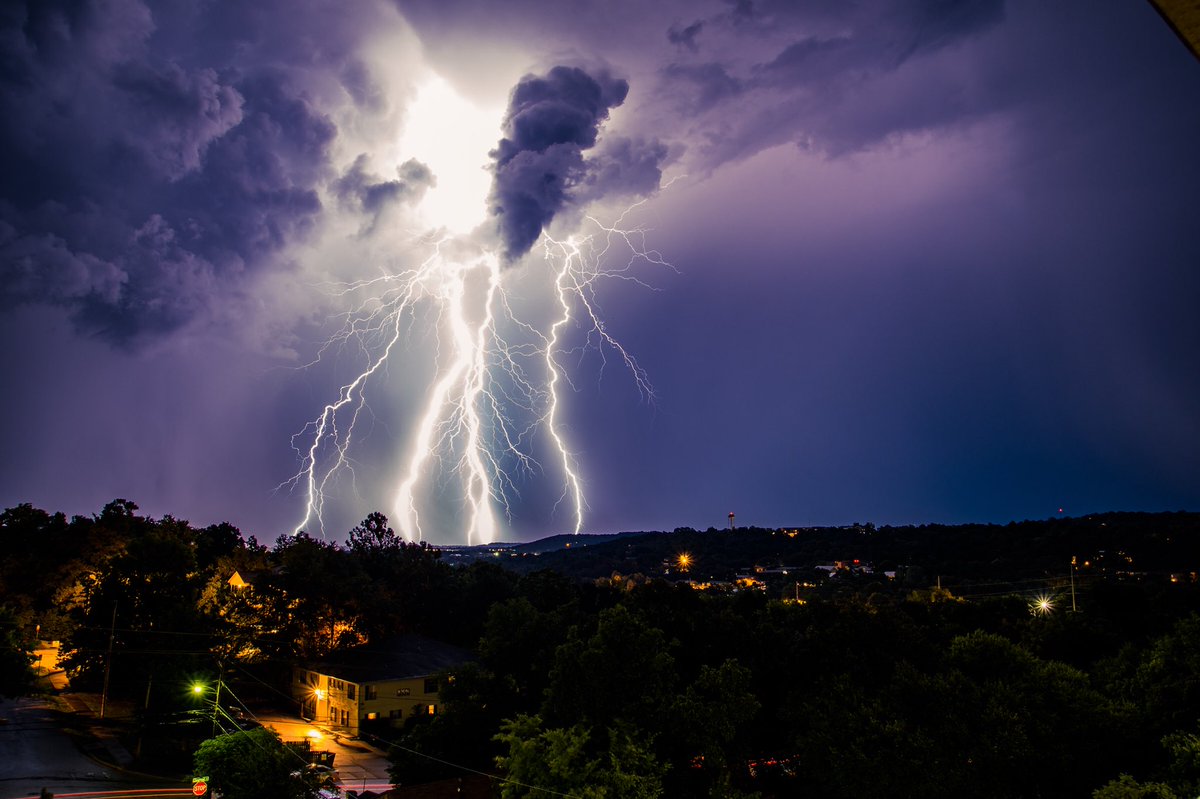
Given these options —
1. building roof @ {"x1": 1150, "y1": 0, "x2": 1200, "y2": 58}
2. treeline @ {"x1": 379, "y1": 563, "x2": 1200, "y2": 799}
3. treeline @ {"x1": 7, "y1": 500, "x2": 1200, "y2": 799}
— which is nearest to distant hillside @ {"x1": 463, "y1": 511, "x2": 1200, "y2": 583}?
treeline @ {"x1": 7, "y1": 500, "x2": 1200, "y2": 799}

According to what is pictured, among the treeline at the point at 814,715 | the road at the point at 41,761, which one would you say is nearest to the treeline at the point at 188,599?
the road at the point at 41,761

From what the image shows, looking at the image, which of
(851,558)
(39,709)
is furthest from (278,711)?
(851,558)

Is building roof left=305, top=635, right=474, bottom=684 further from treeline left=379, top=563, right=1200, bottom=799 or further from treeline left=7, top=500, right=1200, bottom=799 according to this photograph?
treeline left=379, top=563, right=1200, bottom=799

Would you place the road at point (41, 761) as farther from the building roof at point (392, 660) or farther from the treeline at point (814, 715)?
the building roof at point (392, 660)

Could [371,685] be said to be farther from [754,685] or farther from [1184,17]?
[1184,17]

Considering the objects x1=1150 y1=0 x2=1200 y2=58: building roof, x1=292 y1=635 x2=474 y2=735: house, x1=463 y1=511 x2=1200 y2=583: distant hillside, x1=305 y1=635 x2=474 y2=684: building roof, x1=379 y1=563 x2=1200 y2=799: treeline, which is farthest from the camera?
x1=463 y1=511 x2=1200 y2=583: distant hillside

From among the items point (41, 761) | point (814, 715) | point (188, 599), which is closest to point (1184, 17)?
point (814, 715)

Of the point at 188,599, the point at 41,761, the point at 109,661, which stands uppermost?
the point at 188,599

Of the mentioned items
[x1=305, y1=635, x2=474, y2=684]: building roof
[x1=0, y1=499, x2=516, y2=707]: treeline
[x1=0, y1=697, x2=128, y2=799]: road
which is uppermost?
[x1=0, y1=499, x2=516, y2=707]: treeline
